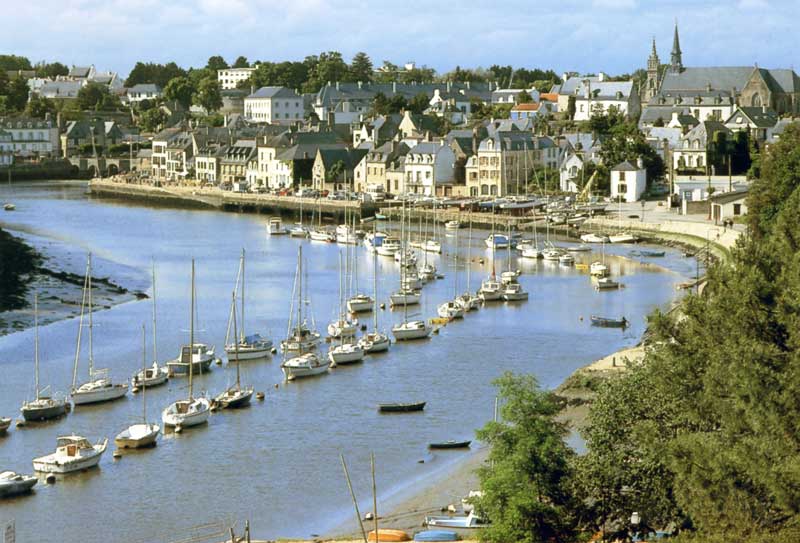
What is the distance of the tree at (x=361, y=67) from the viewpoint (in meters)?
93.7

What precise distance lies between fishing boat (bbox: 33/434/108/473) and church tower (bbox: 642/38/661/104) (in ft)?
178

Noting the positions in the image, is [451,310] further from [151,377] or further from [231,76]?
[231,76]

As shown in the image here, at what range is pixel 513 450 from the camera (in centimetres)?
1484

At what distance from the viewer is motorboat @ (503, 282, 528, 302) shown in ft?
111

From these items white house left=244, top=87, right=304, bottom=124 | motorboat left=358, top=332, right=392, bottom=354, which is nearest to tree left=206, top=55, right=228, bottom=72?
white house left=244, top=87, right=304, bottom=124

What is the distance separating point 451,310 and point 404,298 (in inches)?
46.1

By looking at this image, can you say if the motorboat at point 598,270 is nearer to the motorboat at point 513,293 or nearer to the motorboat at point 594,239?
the motorboat at point 513,293

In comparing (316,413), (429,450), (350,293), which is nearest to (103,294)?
(350,293)

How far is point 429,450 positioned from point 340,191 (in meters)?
38.8

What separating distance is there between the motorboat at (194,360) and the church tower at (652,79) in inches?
A: 1898

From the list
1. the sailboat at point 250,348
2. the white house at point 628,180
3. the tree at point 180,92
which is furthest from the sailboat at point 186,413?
the tree at point 180,92

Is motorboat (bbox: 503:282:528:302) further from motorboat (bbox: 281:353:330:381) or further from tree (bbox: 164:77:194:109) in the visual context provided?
tree (bbox: 164:77:194:109)

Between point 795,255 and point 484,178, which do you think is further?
point 484,178

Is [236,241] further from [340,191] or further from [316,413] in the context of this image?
[316,413]
